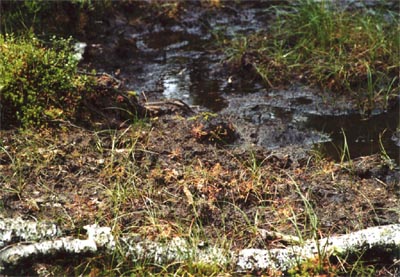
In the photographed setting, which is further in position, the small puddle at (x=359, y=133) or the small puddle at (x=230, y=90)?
the small puddle at (x=230, y=90)

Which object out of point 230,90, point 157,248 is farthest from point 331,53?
point 157,248

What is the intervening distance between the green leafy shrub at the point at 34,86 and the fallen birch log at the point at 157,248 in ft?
5.32

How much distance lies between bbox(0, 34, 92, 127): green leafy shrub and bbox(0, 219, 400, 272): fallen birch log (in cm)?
162

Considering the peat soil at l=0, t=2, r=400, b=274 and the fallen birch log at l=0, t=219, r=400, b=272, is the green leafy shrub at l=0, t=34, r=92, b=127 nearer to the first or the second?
the peat soil at l=0, t=2, r=400, b=274

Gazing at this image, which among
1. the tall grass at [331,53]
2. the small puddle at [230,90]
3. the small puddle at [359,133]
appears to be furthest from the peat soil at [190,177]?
the tall grass at [331,53]

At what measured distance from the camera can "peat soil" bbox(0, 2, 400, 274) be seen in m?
4.88

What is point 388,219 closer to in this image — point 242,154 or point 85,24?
point 242,154

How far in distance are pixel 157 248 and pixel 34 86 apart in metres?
2.29

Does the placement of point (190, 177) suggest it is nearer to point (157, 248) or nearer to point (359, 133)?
point (157, 248)

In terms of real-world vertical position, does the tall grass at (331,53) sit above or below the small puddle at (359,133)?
above

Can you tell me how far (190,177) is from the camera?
17.7 ft

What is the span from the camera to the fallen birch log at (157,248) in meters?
4.48

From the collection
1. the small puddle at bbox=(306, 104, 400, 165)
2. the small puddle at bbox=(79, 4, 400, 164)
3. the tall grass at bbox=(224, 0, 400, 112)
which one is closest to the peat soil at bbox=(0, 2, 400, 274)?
the small puddle at bbox=(79, 4, 400, 164)

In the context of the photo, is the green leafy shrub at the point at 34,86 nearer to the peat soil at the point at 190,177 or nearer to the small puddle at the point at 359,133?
the peat soil at the point at 190,177
